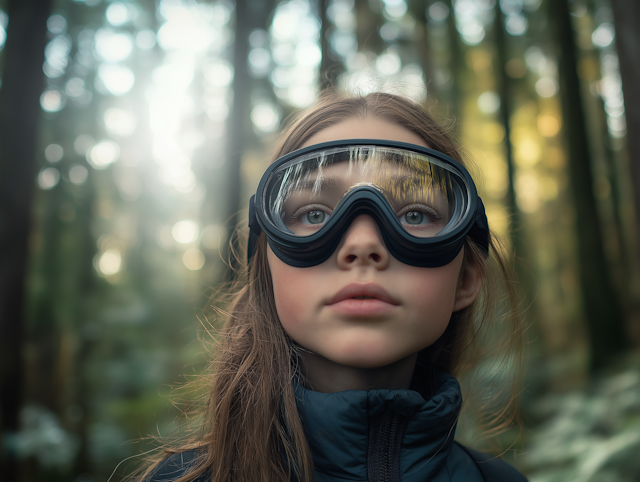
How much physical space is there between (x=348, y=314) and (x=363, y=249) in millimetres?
205

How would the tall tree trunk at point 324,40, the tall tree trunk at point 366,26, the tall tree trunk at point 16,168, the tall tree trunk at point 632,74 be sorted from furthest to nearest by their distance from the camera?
the tall tree trunk at point 366,26 < the tall tree trunk at point 324,40 < the tall tree trunk at point 16,168 < the tall tree trunk at point 632,74

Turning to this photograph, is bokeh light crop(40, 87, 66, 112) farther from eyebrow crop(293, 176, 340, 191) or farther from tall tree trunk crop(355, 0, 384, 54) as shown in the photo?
eyebrow crop(293, 176, 340, 191)

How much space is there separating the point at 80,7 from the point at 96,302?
7.08m

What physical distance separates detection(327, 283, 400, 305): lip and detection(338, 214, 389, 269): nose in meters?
0.07

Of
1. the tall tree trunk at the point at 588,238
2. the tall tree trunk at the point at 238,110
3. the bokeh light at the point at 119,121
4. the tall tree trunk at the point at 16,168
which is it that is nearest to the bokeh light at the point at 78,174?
the bokeh light at the point at 119,121

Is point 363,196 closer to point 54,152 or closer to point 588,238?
point 588,238

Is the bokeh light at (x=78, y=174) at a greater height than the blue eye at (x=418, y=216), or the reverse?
the bokeh light at (x=78, y=174)

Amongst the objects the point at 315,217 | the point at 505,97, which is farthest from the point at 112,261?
the point at 315,217

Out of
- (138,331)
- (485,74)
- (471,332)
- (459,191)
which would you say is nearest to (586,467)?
(471,332)

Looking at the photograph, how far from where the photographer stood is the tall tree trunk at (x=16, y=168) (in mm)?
5309

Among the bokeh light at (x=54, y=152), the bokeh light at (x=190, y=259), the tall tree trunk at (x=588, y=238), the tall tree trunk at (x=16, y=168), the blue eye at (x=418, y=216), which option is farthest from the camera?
the bokeh light at (x=190, y=259)

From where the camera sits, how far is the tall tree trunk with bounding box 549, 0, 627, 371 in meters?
7.75

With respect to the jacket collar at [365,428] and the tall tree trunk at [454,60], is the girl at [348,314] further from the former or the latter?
the tall tree trunk at [454,60]

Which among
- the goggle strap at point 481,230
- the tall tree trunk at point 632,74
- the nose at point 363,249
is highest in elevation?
the tall tree trunk at point 632,74
